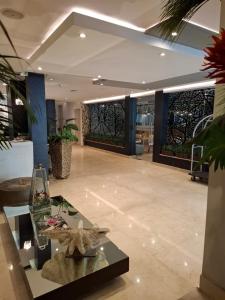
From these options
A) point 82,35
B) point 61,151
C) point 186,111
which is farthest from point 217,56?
point 186,111

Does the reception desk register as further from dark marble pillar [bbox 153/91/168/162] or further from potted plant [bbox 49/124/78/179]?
dark marble pillar [bbox 153/91/168/162]

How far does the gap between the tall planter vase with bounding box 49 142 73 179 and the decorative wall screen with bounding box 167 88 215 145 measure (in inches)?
135

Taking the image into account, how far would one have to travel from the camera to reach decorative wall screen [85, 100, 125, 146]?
977 cm

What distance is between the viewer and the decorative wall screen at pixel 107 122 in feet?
32.0

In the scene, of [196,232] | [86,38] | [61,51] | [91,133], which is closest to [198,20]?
[86,38]

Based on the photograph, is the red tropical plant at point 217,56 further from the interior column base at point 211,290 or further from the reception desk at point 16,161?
the reception desk at point 16,161

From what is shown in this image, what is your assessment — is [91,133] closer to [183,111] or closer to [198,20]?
[183,111]

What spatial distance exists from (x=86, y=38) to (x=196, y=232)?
305 cm

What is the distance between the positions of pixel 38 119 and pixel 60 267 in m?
3.96

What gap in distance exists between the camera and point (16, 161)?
14.6 ft

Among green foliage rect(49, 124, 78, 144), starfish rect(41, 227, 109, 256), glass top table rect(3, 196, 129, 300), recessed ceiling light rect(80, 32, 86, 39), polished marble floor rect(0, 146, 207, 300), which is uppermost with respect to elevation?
recessed ceiling light rect(80, 32, 86, 39)

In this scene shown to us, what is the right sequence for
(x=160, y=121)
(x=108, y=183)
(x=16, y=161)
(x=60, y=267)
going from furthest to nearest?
(x=160, y=121) → (x=108, y=183) → (x=16, y=161) → (x=60, y=267)

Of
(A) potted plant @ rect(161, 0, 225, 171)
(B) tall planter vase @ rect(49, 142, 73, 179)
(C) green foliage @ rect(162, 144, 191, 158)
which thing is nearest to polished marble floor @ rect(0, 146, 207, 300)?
(B) tall planter vase @ rect(49, 142, 73, 179)

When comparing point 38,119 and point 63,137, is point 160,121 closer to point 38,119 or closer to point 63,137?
point 63,137
